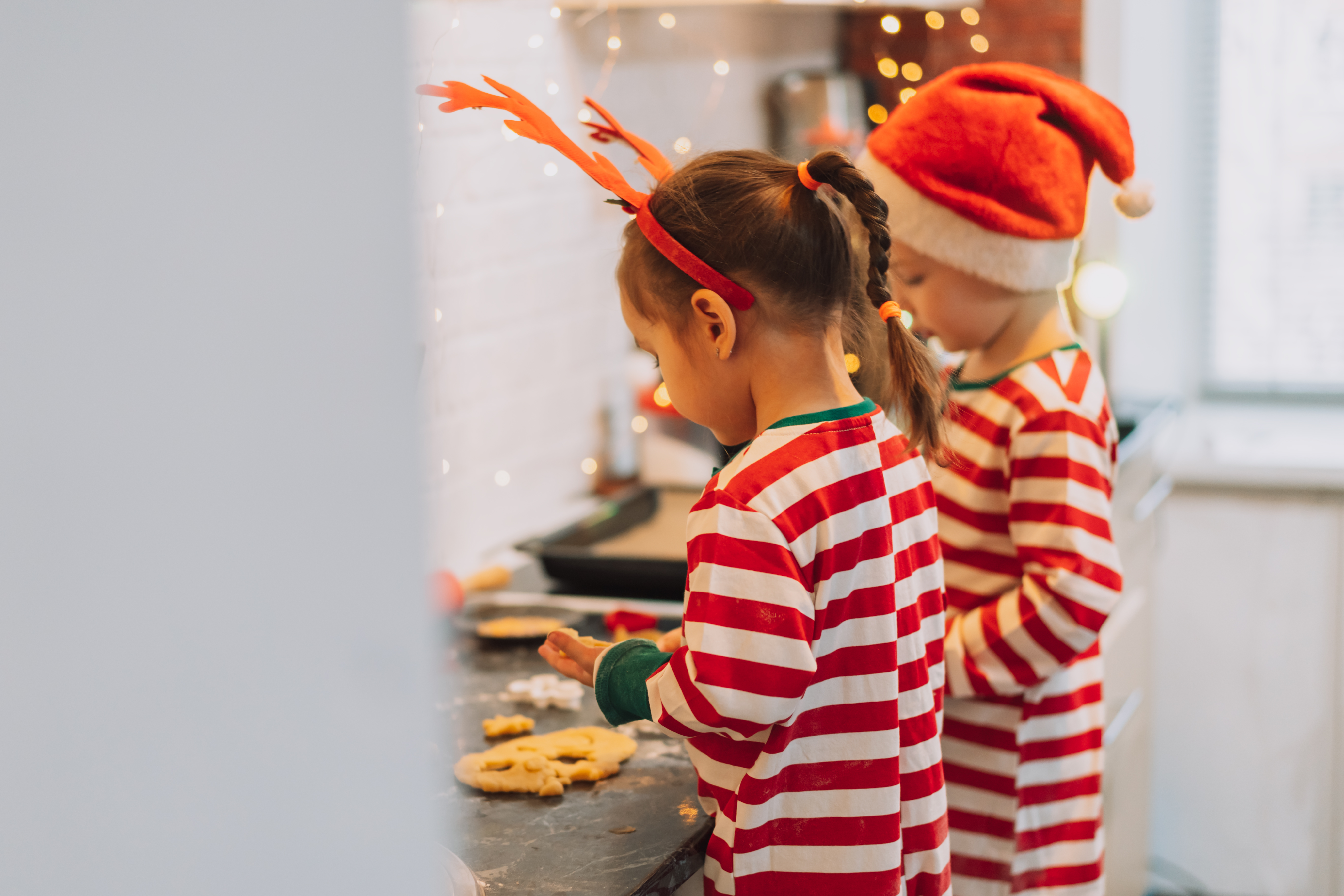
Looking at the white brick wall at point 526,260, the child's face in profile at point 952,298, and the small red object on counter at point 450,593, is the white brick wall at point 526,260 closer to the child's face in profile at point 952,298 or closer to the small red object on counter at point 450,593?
the small red object on counter at point 450,593

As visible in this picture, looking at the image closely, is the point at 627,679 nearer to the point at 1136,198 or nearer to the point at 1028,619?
the point at 1028,619

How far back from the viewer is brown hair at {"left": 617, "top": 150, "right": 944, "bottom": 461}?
2.57 feet

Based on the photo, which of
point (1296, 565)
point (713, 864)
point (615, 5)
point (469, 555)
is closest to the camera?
point (713, 864)

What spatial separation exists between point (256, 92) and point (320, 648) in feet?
0.45

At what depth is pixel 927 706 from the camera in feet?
2.77

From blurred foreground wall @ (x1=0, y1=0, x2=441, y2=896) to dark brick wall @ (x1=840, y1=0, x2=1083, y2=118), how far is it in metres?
2.18

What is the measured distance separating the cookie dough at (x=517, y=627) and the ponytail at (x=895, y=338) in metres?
0.49

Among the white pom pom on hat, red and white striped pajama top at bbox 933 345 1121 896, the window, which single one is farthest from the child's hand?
the window

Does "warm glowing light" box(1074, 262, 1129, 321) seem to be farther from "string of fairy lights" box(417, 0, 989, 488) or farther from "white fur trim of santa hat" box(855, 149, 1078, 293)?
"white fur trim of santa hat" box(855, 149, 1078, 293)

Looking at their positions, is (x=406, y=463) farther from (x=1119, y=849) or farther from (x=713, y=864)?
(x=1119, y=849)

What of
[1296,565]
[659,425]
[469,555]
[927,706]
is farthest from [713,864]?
[1296,565]

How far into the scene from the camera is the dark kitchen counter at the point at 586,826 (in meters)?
0.78

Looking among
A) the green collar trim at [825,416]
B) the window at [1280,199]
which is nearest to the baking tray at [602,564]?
the green collar trim at [825,416]

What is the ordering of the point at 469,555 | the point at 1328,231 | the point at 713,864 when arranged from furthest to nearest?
the point at 1328,231 → the point at 469,555 → the point at 713,864
